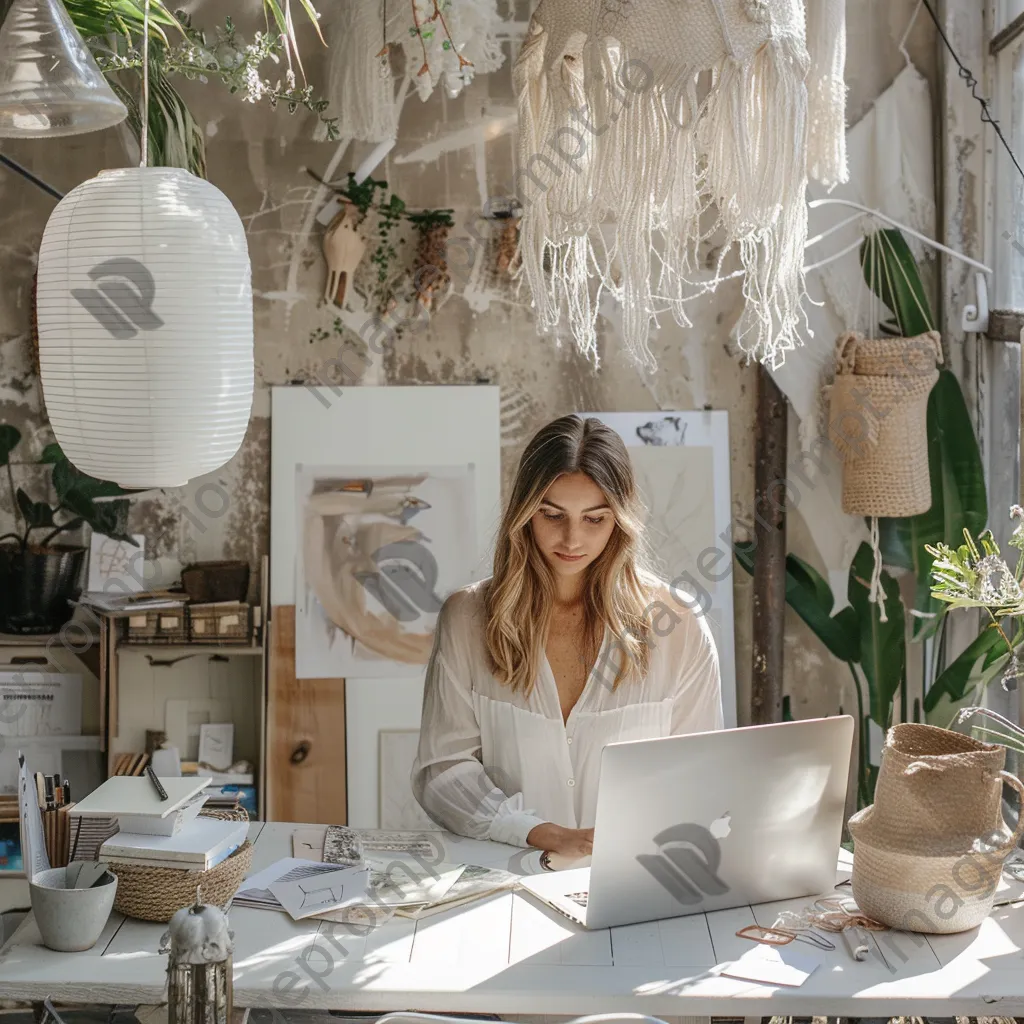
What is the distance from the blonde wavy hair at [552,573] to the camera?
8.66 feet

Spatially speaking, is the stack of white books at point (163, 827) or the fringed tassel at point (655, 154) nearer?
the stack of white books at point (163, 827)

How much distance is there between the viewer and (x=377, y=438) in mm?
4066

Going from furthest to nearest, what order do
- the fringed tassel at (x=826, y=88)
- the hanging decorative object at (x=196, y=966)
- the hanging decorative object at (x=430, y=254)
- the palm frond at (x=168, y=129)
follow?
the hanging decorative object at (x=430, y=254) < the palm frond at (x=168, y=129) < the fringed tassel at (x=826, y=88) < the hanging decorative object at (x=196, y=966)

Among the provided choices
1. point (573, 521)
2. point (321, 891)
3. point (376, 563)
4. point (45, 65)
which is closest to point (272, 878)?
point (321, 891)

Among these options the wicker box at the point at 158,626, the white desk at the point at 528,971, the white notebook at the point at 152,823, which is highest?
the wicker box at the point at 158,626

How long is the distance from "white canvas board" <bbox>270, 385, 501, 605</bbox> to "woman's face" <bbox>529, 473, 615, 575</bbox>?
137 centimetres

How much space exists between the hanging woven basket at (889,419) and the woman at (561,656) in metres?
1.35

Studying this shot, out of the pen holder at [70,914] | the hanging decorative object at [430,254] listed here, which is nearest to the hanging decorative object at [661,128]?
the pen holder at [70,914]

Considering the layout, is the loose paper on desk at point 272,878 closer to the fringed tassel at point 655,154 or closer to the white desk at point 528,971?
the white desk at point 528,971

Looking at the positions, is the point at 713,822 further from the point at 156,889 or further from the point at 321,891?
the point at 156,889

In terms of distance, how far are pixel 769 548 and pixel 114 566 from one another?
211 centimetres

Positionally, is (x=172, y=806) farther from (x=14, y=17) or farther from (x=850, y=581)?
(x=850, y=581)

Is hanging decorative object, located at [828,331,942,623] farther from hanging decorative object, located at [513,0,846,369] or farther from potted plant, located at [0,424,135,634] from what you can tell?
potted plant, located at [0,424,135,634]

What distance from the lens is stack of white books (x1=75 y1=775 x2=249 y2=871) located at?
6.57ft
